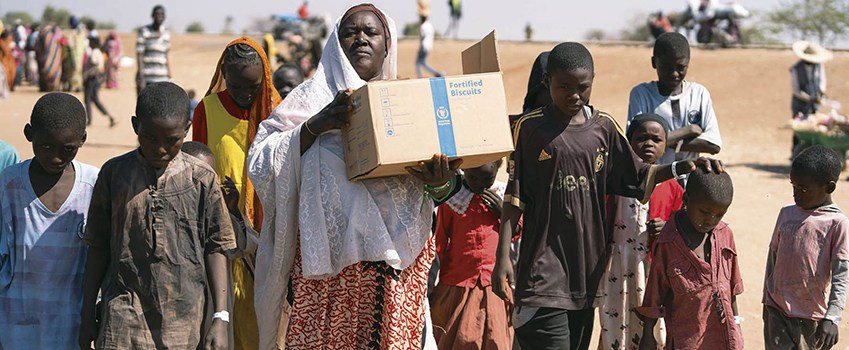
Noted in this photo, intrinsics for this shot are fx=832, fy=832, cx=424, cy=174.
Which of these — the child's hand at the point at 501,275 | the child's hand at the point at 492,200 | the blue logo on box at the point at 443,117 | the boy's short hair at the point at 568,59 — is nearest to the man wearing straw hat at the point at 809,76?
the child's hand at the point at 492,200

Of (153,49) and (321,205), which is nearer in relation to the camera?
(321,205)

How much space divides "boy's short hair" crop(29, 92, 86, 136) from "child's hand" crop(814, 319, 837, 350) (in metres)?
3.54

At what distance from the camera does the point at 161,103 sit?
117 inches

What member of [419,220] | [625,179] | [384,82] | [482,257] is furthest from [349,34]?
[482,257]

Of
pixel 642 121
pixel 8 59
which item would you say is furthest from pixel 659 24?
pixel 642 121

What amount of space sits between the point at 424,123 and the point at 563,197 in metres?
1.01

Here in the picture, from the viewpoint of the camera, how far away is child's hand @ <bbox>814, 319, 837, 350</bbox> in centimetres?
412

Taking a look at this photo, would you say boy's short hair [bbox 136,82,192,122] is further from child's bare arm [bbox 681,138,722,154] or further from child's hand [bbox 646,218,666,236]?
child's bare arm [bbox 681,138,722,154]

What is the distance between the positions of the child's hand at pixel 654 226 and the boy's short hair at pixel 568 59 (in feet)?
3.22

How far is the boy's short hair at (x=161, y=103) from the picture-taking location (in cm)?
296

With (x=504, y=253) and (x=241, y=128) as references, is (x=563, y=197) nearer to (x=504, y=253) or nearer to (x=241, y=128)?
(x=504, y=253)

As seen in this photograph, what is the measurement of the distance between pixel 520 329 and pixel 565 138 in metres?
0.90

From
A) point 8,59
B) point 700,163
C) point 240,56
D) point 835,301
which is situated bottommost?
point 835,301

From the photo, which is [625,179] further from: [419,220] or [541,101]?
[419,220]
